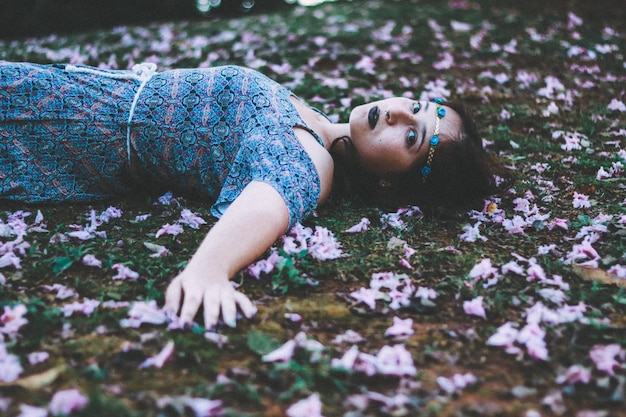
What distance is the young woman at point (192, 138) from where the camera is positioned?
10.3 feet

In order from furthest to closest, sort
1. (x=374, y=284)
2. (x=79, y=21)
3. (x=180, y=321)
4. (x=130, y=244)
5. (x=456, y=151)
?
(x=79, y=21) < (x=456, y=151) < (x=130, y=244) < (x=374, y=284) < (x=180, y=321)

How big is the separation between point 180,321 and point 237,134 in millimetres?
1276

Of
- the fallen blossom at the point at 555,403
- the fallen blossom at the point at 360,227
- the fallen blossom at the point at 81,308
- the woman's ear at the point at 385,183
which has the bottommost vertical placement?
the fallen blossom at the point at 360,227

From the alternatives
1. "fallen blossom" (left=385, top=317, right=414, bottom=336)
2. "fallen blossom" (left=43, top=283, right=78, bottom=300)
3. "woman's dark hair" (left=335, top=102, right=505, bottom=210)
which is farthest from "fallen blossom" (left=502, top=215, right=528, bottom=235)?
"fallen blossom" (left=43, top=283, right=78, bottom=300)

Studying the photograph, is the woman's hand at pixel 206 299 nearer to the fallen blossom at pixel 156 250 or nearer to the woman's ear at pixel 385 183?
the fallen blossom at pixel 156 250

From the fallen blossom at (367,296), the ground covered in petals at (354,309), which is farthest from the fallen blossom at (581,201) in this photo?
the fallen blossom at (367,296)

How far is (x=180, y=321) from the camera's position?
7.07ft

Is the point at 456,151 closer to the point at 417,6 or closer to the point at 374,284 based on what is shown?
the point at 374,284

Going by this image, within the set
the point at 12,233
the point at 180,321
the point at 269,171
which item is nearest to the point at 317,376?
the point at 180,321

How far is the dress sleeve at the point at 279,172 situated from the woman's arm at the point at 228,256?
0.28 ft

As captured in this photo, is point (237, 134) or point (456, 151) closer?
point (237, 134)

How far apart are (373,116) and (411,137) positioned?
25cm

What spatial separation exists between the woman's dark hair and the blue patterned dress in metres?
0.60

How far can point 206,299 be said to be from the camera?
2.21 meters
